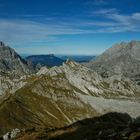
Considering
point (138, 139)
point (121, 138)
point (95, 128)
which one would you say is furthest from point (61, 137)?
point (138, 139)

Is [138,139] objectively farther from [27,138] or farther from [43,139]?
[27,138]

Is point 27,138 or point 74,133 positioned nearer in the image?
point 74,133

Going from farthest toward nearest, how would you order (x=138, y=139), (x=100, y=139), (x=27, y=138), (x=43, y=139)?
(x=27, y=138) < (x=43, y=139) < (x=100, y=139) < (x=138, y=139)

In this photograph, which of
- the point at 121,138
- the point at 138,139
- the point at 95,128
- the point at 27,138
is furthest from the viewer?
the point at 27,138

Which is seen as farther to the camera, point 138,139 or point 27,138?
point 27,138

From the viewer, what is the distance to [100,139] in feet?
356

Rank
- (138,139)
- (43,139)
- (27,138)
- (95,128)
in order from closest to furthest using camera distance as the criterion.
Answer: (138,139) → (95,128) → (43,139) → (27,138)

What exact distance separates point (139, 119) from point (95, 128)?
23.2 meters

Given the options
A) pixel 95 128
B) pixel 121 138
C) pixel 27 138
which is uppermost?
pixel 121 138

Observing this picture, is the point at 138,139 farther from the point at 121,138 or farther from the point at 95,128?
the point at 95,128

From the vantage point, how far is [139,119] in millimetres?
161000

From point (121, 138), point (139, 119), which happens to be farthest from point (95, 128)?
point (121, 138)

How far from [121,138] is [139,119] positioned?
68.8m

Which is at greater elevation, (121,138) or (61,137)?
(121,138)
